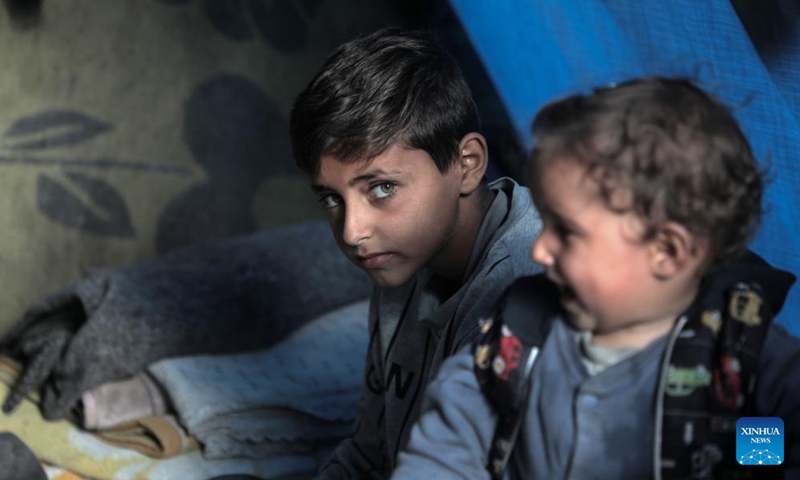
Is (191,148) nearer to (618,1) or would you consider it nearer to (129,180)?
(129,180)

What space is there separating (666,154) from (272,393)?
182cm

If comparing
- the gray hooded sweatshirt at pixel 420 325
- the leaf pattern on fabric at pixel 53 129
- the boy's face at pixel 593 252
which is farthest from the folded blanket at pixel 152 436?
the boy's face at pixel 593 252

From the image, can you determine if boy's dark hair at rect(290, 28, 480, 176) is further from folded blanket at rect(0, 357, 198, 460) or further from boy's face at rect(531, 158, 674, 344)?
folded blanket at rect(0, 357, 198, 460)

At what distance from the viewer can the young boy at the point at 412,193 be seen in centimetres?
175

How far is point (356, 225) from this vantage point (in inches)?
68.8

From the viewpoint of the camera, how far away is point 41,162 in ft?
10.7

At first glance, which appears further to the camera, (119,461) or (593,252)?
(119,461)

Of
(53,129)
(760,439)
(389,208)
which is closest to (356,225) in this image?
(389,208)

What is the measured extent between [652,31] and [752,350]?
1.07 m

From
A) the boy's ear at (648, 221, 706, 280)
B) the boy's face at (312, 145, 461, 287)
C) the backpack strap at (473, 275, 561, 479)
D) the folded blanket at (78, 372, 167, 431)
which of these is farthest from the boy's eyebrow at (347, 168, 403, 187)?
the folded blanket at (78, 372, 167, 431)

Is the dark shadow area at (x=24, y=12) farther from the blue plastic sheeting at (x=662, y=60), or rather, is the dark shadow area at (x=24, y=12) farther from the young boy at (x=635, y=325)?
the young boy at (x=635, y=325)

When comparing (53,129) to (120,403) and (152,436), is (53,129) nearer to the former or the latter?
(120,403)

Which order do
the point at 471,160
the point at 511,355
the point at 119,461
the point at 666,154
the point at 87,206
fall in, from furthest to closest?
the point at 87,206 → the point at 119,461 → the point at 471,160 → the point at 511,355 → the point at 666,154

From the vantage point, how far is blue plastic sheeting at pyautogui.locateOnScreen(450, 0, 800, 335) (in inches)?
71.0
